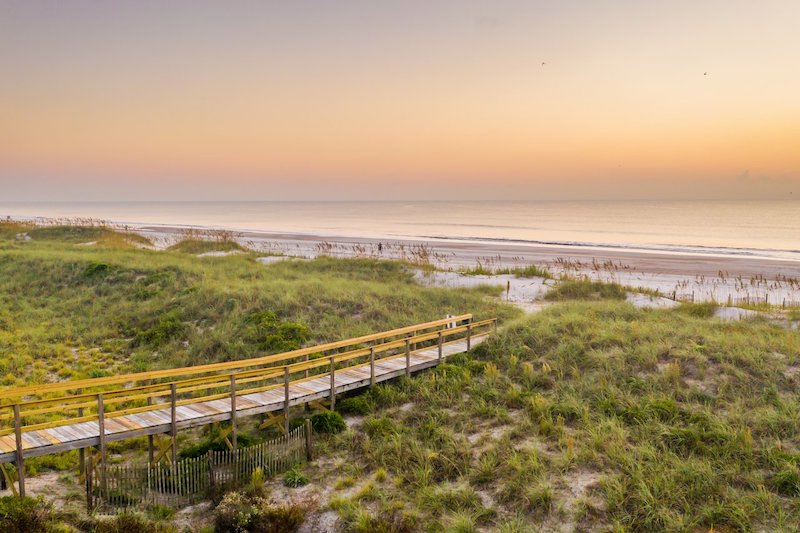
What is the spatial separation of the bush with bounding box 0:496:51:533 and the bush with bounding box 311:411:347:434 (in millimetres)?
5837

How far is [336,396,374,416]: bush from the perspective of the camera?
14828mm

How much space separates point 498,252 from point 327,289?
33.5 m

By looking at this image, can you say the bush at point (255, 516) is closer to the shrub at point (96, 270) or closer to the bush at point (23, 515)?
the bush at point (23, 515)

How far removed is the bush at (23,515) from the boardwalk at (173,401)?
285 mm

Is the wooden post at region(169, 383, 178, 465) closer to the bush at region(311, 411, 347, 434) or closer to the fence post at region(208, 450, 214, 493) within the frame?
the fence post at region(208, 450, 214, 493)

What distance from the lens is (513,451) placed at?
12047 millimetres

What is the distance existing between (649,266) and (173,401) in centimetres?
4145

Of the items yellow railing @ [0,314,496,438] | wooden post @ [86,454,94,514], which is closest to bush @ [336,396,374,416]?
yellow railing @ [0,314,496,438]

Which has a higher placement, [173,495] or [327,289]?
[327,289]

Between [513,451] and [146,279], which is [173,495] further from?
[146,279]

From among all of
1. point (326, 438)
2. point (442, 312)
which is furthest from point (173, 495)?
point (442, 312)

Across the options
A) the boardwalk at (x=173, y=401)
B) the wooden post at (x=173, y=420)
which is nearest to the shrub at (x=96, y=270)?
the boardwalk at (x=173, y=401)

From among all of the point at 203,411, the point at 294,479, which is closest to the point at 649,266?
the point at 294,479

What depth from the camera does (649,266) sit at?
147 ft
